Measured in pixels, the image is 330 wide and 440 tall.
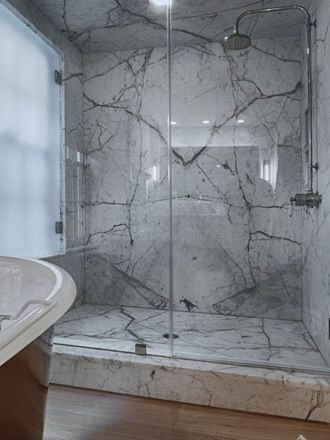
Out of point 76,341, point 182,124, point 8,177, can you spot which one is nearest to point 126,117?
point 182,124

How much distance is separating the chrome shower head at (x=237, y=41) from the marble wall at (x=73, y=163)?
1233 millimetres

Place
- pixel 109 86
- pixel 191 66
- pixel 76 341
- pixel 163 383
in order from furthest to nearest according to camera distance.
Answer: pixel 109 86
pixel 191 66
pixel 76 341
pixel 163 383

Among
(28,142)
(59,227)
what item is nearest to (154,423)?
(59,227)

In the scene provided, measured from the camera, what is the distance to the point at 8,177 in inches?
85.1

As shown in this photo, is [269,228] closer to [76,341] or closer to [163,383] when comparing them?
[163,383]

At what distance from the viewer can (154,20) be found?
246cm

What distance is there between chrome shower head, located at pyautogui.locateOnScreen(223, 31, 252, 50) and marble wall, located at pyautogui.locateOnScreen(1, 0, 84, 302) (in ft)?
4.05

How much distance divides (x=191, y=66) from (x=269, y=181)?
1106 mm

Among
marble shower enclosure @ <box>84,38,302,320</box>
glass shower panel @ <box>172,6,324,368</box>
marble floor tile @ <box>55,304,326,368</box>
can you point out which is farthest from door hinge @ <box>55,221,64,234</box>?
glass shower panel @ <box>172,6,324,368</box>

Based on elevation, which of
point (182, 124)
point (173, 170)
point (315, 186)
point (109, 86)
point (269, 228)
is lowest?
point (269, 228)

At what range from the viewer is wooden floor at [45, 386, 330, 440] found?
1409 mm

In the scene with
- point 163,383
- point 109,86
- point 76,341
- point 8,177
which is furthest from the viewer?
point 109,86

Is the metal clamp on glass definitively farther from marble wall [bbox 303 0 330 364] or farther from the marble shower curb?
the marble shower curb

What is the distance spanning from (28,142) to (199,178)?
1.29 m
